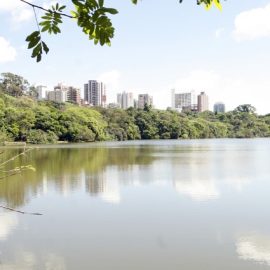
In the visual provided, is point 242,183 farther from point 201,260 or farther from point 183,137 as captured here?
point 183,137

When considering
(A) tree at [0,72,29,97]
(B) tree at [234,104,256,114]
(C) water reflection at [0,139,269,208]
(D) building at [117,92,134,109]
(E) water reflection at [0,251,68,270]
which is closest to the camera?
(E) water reflection at [0,251,68,270]

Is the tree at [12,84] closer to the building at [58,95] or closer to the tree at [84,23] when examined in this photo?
the building at [58,95]

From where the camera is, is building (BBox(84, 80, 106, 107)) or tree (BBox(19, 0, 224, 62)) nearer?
tree (BBox(19, 0, 224, 62))

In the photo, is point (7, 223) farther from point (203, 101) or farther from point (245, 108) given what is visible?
point (203, 101)

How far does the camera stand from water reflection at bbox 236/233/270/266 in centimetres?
596

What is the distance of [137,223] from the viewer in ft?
27.0

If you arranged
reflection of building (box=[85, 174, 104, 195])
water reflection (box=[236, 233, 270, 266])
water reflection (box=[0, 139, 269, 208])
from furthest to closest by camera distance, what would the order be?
reflection of building (box=[85, 174, 104, 195]) → water reflection (box=[0, 139, 269, 208]) → water reflection (box=[236, 233, 270, 266])

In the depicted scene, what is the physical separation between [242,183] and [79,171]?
22.2ft

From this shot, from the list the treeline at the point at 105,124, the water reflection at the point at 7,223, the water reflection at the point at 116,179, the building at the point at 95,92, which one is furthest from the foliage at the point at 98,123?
the building at the point at 95,92

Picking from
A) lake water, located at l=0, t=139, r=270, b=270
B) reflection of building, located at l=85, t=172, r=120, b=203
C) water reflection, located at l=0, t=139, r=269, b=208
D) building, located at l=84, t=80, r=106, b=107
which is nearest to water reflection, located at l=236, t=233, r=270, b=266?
lake water, located at l=0, t=139, r=270, b=270

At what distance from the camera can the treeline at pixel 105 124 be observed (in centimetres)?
4078

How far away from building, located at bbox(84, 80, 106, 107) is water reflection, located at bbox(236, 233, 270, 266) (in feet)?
403

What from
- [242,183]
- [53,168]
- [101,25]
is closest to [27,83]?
[53,168]

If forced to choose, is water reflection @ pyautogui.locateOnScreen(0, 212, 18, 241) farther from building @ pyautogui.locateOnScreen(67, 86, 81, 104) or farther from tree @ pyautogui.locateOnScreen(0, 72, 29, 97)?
building @ pyautogui.locateOnScreen(67, 86, 81, 104)
